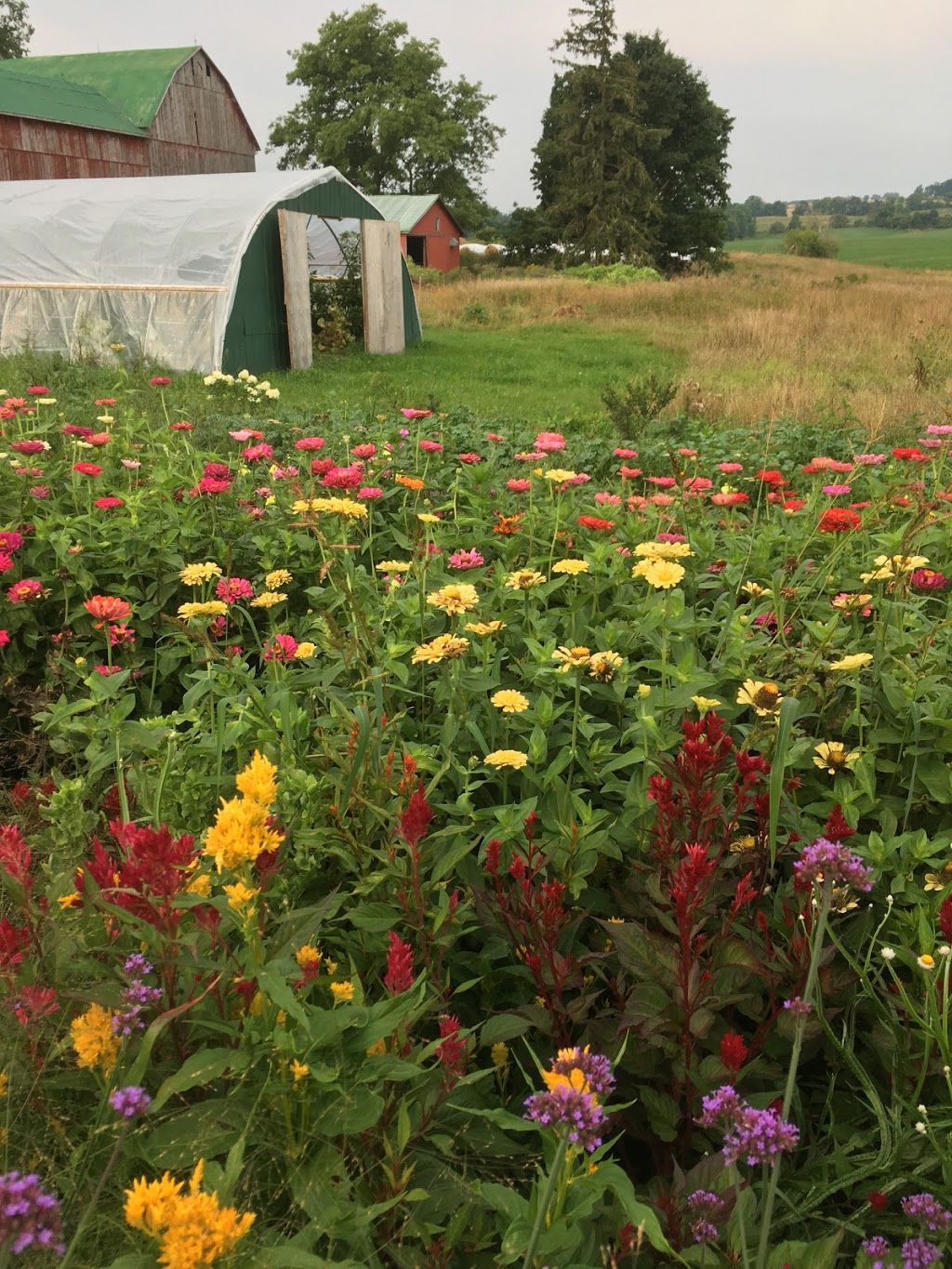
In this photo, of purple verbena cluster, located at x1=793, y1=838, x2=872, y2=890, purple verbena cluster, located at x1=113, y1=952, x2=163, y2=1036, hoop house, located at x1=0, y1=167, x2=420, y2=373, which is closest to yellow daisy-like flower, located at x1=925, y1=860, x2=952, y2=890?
purple verbena cluster, located at x1=793, y1=838, x2=872, y2=890

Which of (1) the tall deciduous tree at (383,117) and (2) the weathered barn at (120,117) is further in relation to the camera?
(1) the tall deciduous tree at (383,117)

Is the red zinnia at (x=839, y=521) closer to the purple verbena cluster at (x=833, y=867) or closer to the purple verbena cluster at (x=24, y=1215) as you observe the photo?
the purple verbena cluster at (x=833, y=867)

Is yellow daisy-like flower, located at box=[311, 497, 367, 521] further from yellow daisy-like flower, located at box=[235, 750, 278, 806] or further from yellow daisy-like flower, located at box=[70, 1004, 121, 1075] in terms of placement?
yellow daisy-like flower, located at box=[70, 1004, 121, 1075]

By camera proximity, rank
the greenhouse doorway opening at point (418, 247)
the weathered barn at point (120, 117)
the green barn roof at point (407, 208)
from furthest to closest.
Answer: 1. the greenhouse doorway opening at point (418, 247)
2. the green barn roof at point (407, 208)
3. the weathered barn at point (120, 117)

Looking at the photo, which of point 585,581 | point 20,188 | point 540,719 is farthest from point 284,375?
point 540,719

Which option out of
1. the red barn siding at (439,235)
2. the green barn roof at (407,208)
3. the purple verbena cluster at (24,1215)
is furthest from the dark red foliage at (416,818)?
the red barn siding at (439,235)

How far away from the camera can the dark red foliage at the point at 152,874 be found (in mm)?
1036

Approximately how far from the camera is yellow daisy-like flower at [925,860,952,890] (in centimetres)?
168

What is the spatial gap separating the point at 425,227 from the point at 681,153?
12797mm

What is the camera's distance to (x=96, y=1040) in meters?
1.11

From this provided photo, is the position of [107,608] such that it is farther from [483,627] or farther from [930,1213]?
[930,1213]

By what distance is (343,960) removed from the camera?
164 centimetres

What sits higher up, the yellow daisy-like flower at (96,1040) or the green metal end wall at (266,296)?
the green metal end wall at (266,296)

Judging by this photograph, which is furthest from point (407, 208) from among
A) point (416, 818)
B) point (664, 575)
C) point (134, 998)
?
point (134, 998)
